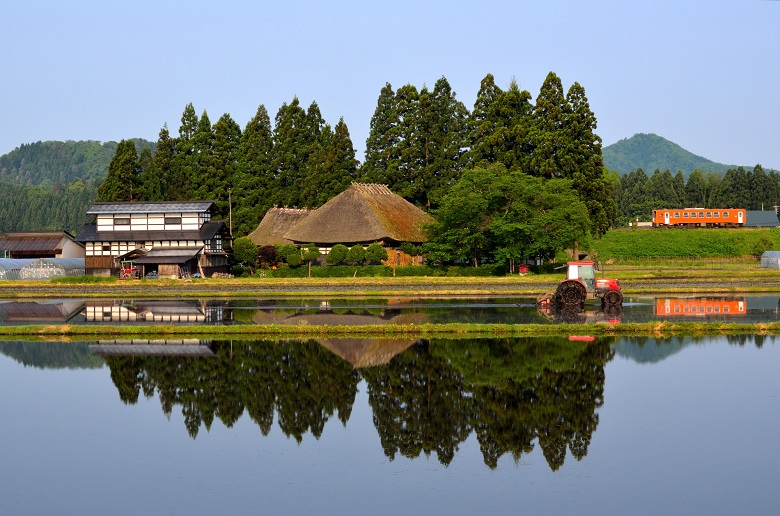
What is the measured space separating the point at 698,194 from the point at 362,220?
277ft

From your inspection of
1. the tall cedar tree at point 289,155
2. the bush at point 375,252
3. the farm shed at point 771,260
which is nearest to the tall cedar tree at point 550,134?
the bush at point 375,252

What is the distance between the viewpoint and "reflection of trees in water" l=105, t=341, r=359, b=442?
16031 millimetres

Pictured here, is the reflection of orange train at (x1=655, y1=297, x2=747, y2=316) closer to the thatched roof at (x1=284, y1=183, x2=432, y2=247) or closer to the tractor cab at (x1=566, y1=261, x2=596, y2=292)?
the tractor cab at (x1=566, y1=261, x2=596, y2=292)

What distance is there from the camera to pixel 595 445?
44.6 ft

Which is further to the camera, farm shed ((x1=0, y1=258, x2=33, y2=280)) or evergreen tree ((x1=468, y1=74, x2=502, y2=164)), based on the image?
evergreen tree ((x1=468, y1=74, x2=502, y2=164))

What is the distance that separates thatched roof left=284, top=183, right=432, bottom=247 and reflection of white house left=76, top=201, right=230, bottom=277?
17.9ft

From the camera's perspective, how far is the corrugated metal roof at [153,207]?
208 ft

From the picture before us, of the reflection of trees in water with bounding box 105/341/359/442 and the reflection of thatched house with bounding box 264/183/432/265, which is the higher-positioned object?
the reflection of thatched house with bounding box 264/183/432/265

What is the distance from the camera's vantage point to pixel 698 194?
5172 inches

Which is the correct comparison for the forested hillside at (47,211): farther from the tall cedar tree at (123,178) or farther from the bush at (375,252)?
the bush at (375,252)

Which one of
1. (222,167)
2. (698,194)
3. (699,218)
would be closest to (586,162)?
(222,167)

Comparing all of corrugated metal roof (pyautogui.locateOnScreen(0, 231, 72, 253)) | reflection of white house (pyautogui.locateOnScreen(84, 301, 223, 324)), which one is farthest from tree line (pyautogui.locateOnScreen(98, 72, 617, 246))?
reflection of white house (pyautogui.locateOnScreen(84, 301, 223, 324))

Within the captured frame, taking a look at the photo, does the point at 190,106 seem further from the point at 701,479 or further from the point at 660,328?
the point at 701,479

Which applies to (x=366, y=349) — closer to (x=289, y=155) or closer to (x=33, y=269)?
(x=33, y=269)
